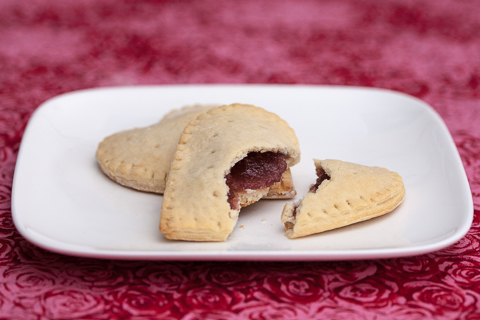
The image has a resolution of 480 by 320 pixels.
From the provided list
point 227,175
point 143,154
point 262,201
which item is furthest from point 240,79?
point 227,175

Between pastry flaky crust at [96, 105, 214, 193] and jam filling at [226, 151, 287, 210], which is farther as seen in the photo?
pastry flaky crust at [96, 105, 214, 193]

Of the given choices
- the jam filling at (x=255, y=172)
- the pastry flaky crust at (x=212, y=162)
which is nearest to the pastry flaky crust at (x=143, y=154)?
the pastry flaky crust at (x=212, y=162)

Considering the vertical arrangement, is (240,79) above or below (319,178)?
above

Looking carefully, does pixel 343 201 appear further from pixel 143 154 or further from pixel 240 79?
pixel 240 79

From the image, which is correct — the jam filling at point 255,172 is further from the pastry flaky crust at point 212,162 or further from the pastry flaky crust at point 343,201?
the pastry flaky crust at point 343,201

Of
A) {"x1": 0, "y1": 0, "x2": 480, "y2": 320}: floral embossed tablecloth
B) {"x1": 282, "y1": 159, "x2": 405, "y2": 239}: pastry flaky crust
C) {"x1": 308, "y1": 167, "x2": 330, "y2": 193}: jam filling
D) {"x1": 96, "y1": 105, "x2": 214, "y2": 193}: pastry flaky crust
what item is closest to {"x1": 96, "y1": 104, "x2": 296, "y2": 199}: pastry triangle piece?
{"x1": 96, "y1": 105, "x2": 214, "y2": 193}: pastry flaky crust

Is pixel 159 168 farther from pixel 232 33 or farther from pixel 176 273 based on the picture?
pixel 232 33

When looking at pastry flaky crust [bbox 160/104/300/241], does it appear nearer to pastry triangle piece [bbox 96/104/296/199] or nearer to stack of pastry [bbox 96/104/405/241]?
stack of pastry [bbox 96/104/405/241]
